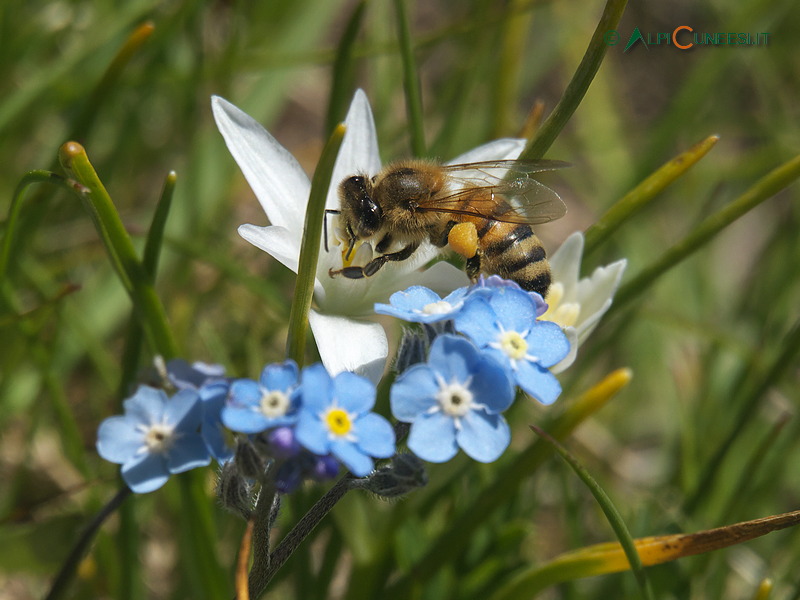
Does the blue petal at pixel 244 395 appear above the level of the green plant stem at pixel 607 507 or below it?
above

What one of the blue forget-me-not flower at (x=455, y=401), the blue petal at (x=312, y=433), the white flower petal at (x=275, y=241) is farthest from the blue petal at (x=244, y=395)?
the white flower petal at (x=275, y=241)

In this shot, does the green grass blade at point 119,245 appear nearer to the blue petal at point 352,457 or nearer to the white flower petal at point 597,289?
the blue petal at point 352,457

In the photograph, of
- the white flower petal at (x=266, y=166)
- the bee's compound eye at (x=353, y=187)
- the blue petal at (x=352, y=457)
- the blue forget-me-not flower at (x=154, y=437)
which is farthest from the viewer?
the bee's compound eye at (x=353, y=187)

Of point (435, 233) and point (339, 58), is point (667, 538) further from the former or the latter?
point (339, 58)

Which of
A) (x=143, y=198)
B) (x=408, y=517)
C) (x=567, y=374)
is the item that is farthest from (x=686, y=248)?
(x=143, y=198)

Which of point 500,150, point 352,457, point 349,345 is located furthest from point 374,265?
point 352,457

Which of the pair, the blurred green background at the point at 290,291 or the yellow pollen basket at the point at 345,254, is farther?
the blurred green background at the point at 290,291
